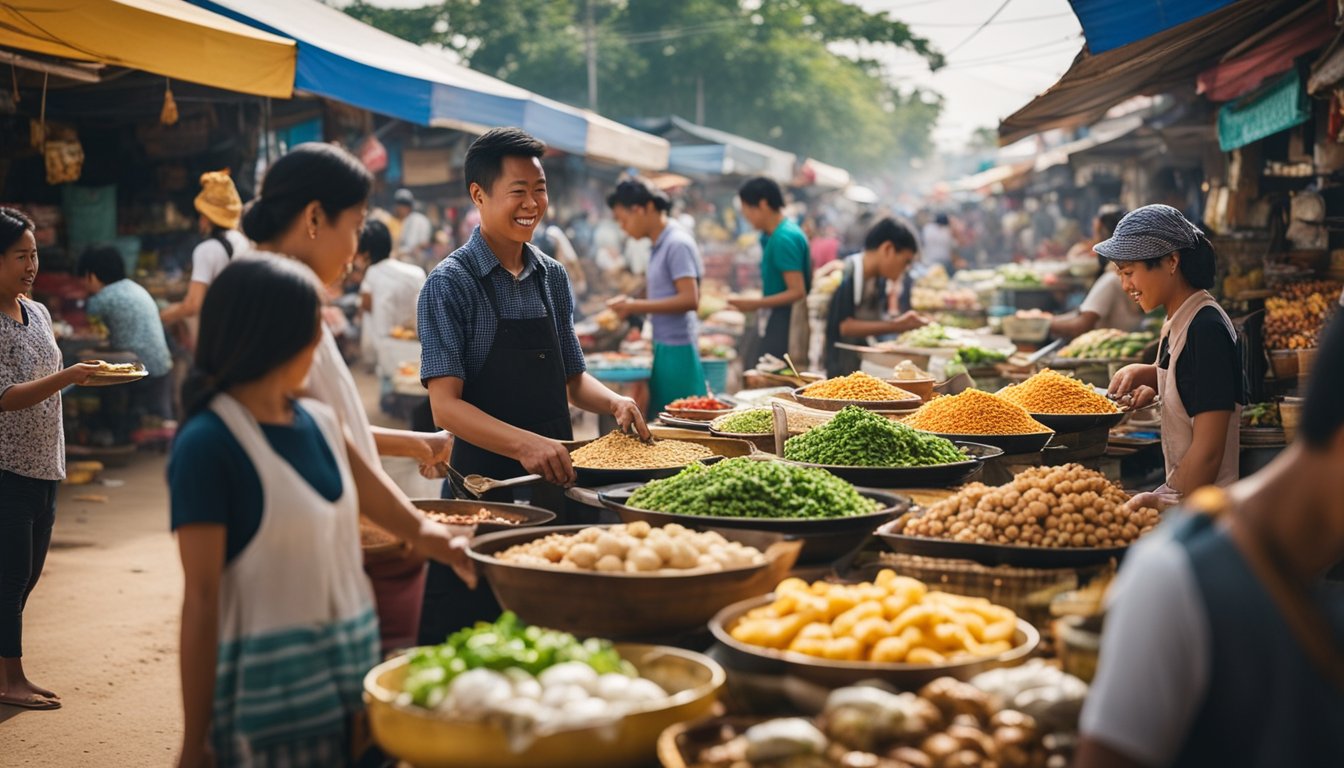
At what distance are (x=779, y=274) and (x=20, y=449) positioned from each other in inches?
210

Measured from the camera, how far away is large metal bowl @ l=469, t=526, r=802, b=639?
2496 millimetres

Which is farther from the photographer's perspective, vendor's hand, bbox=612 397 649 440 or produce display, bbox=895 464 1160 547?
vendor's hand, bbox=612 397 649 440

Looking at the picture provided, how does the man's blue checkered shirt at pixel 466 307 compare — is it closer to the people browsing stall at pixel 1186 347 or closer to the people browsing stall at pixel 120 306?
the people browsing stall at pixel 1186 347


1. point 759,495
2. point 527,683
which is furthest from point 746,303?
point 527,683

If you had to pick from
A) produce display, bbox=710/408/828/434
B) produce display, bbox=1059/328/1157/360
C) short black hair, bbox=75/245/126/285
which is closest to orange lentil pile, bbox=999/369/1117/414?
produce display, bbox=710/408/828/434

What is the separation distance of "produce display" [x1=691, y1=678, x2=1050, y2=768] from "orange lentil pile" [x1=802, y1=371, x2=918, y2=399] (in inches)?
137

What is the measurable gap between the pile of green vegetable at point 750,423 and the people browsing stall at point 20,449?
278 centimetres

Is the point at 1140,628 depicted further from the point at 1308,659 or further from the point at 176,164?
the point at 176,164

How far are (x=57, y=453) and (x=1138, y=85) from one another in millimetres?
8241

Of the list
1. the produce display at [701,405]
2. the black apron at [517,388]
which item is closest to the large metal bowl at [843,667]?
the black apron at [517,388]

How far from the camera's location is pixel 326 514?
2.36 m

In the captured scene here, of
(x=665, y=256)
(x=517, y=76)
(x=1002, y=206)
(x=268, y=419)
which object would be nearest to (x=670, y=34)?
(x=517, y=76)

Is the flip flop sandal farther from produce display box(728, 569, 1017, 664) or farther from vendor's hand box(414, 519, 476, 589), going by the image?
produce display box(728, 569, 1017, 664)

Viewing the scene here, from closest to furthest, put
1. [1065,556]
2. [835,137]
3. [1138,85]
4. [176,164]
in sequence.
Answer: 1. [1065,556]
2. [1138,85]
3. [176,164]
4. [835,137]
